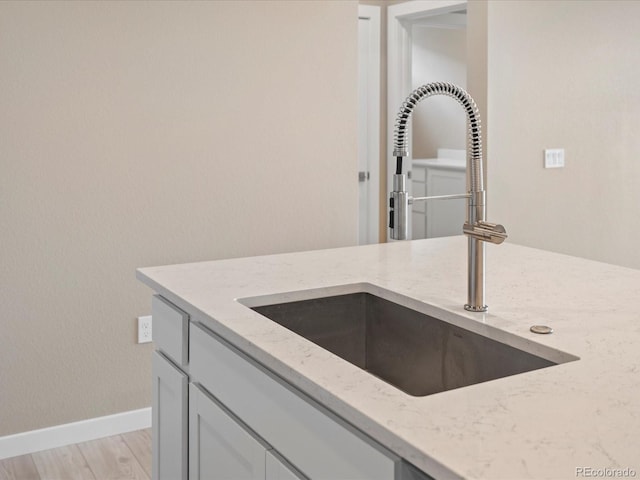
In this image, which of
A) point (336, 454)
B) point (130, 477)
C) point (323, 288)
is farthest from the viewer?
point (130, 477)

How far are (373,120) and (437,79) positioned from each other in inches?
91.7

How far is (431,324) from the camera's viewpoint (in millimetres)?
1663

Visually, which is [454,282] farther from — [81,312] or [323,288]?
[81,312]

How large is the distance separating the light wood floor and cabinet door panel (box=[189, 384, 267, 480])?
44.7 inches

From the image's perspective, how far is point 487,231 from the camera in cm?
152

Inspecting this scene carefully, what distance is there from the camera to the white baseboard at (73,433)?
2.93m

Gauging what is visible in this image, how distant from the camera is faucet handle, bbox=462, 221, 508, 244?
1.48 meters

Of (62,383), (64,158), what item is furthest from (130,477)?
(64,158)

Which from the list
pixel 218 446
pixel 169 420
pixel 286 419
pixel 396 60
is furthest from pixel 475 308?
pixel 396 60

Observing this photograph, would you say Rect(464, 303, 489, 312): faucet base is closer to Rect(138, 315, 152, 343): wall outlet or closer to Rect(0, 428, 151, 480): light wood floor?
Rect(0, 428, 151, 480): light wood floor

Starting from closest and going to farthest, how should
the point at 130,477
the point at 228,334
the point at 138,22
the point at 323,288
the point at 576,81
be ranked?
the point at 228,334, the point at 323,288, the point at 130,477, the point at 138,22, the point at 576,81

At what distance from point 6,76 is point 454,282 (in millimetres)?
1909

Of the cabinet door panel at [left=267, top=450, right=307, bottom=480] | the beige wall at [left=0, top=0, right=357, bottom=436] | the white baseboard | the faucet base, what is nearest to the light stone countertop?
the faucet base

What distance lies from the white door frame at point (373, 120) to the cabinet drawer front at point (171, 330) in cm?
307
